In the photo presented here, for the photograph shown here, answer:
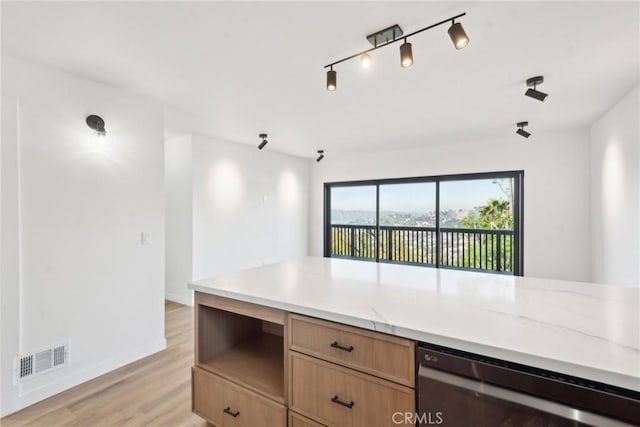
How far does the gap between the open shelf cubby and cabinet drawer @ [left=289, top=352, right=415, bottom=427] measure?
0.57 feet

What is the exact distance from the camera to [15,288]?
78.3 inches

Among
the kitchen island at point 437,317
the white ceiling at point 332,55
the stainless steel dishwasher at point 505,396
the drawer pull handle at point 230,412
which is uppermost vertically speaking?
the white ceiling at point 332,55

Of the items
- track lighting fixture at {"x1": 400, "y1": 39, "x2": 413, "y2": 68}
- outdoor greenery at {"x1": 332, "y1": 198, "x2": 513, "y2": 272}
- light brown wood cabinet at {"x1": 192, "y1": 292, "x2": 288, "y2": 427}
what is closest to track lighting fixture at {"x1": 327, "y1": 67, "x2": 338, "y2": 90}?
track lighting fixture at {"x1": 400, "y1": 39, "x2": 413, "y2": 68}

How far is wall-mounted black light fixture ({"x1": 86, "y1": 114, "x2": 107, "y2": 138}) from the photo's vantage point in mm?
2350

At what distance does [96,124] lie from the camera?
2363mm

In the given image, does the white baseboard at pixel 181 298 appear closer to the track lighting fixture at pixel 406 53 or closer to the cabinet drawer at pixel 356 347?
the cabinet drawer at pixel 356 347

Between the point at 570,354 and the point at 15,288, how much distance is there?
118 inches

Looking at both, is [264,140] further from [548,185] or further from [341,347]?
[548,185]

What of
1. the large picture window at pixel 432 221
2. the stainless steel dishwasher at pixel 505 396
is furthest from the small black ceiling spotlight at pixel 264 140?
the stainless steel dishwasher at pixel 505 396

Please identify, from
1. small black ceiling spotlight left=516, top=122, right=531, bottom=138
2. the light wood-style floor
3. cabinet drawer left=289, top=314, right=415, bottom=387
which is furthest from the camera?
small black ceiling spotlight left=516, top=122, right=531, bottom=138

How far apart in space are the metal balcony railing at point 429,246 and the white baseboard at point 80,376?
12.5 ft

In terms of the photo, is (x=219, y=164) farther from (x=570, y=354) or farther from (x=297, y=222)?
(x=570, y=354)

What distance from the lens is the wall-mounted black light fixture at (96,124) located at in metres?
2.35

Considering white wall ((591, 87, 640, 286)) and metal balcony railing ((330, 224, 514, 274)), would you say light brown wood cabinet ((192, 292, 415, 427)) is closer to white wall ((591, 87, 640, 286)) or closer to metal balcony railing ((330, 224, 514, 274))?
white wall ((591, 87, 640, 286))
